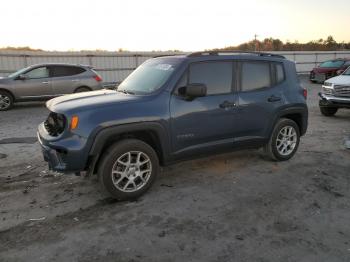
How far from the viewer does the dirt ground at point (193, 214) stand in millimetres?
3631

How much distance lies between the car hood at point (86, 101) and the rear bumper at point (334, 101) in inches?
Result: 306

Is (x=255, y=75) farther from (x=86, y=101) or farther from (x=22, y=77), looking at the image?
(x=22, y=77)

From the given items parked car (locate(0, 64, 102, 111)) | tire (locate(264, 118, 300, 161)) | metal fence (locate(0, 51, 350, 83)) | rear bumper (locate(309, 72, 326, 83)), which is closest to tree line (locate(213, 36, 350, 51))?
rear bumper (locate(309, 72, 326, 83))

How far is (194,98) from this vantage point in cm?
513

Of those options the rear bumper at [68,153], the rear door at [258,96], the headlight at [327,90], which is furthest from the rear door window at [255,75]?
the headlight at [327,90]

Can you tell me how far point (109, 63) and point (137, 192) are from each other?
16.9 meters

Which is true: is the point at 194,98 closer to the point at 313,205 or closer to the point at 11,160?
the point at 313,205

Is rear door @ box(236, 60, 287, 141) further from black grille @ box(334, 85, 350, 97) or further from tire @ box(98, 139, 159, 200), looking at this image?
black grille @ box(334, 85, 350, 97)

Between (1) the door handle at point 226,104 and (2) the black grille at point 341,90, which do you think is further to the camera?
(2) the black grille at point 341,90

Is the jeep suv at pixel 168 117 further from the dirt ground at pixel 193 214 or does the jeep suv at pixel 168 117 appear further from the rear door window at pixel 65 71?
the rear door window at pixel 65 71

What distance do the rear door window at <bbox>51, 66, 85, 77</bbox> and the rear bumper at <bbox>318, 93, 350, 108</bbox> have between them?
8536 millimetres

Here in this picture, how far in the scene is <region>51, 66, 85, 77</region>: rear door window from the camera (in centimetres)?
1333

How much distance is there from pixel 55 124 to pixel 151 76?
1.56 metres

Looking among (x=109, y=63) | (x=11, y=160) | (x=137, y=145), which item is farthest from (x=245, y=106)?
(x=109, y=63)
